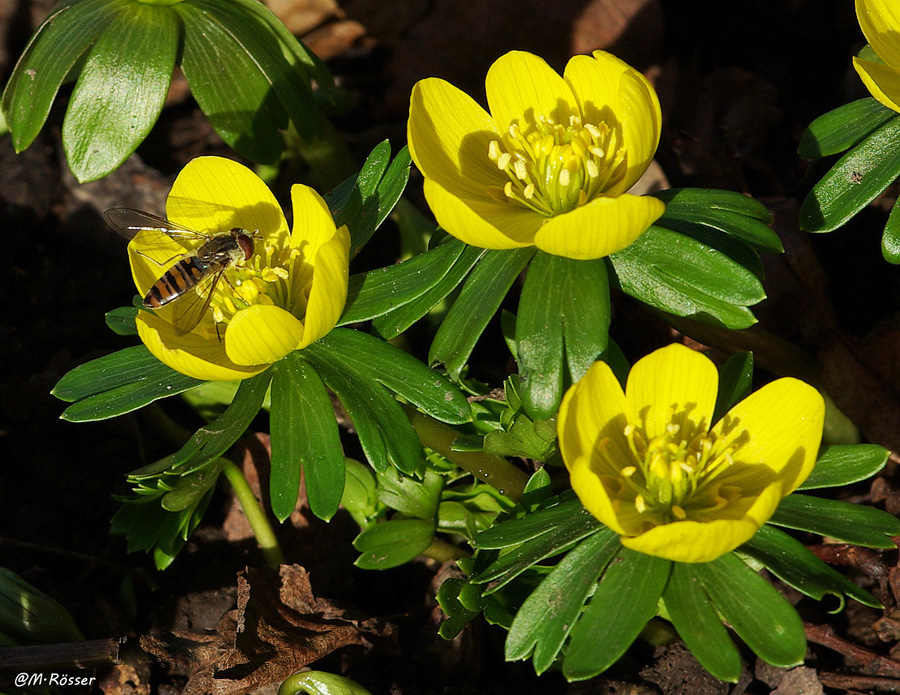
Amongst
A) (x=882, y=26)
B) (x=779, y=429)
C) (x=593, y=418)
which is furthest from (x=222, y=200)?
(x=882, y=26)

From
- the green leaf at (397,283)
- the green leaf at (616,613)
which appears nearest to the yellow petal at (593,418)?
the green leaf at (616,613)

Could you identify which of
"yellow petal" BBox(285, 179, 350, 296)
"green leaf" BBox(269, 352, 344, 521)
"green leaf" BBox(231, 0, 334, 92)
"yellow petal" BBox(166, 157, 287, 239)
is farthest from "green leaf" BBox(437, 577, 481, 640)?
"green leaf" BBox(231, 0, 334, 92)

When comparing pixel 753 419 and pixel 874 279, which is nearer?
pixel 753 419

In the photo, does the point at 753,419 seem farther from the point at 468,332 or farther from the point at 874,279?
the point at 874,279

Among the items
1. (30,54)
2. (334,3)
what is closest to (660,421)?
(30,54)

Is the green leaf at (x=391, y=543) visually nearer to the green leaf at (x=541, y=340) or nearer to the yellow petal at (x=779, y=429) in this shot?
the green leaf at (x=541, y=340)

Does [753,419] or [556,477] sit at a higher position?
[753,419]

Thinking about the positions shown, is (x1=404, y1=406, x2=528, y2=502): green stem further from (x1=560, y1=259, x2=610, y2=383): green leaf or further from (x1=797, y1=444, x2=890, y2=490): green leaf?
(x1=797, y1=444, x2=890, y2=490): green leaf

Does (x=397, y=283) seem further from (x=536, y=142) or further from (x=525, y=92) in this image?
(x=525, y=92)
